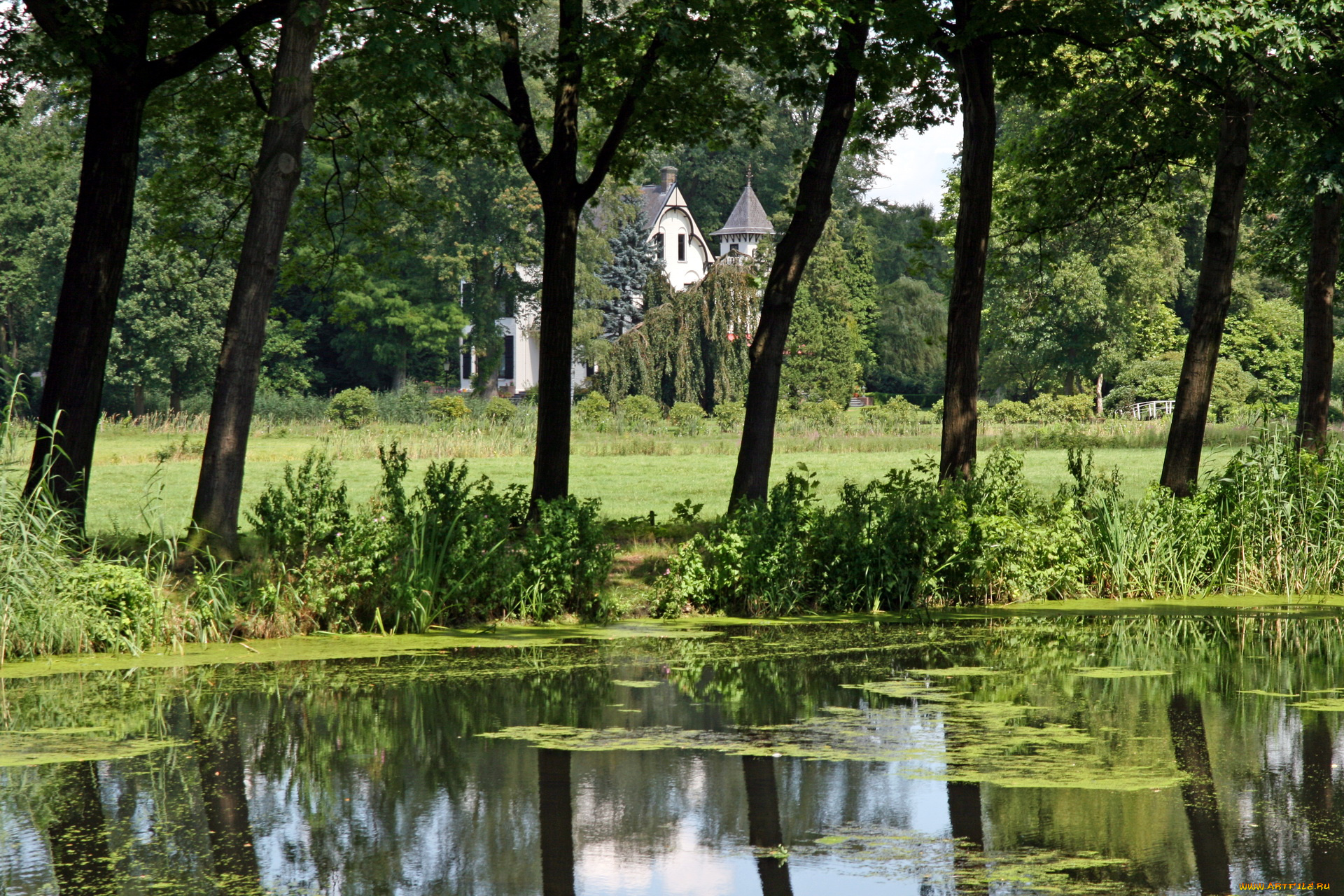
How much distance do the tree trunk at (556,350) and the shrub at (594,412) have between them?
1183 inches

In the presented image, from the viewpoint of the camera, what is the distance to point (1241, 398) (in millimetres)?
49938

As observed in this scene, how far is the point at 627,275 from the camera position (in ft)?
242

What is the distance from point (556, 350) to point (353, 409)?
40.6 metres

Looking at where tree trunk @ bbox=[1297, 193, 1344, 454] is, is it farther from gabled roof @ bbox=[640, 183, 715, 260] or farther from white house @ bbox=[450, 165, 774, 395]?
gabled roof @ bbox=[640, 183, 715, 260]

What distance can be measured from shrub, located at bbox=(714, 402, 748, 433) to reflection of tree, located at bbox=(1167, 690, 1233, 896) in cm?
3969

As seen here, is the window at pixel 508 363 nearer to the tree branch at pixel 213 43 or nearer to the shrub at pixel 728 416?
the shrub at pixel 728 416

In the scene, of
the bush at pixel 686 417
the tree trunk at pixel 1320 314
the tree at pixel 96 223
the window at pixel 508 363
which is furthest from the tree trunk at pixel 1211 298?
the window at pixel 508 363

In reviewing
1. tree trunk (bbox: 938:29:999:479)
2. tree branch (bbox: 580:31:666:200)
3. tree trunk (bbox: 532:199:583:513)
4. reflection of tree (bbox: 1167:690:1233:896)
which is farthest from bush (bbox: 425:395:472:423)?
reflection of tree (bbox: 1167:690:1233:896)

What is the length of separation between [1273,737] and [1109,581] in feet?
21.1

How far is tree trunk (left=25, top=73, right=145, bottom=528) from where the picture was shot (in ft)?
40.8

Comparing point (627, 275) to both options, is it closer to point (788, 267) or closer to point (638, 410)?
point (638, 410)

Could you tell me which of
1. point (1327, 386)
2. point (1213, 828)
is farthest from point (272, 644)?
point (1327, 386)

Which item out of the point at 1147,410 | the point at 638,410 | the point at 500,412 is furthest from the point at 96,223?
the point at 1147,410

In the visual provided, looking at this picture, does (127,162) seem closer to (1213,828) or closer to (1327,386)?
(1213,828)
